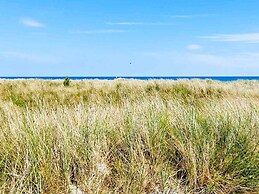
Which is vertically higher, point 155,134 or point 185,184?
point 155,134

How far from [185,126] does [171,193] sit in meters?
1.11

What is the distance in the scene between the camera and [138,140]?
348 cm

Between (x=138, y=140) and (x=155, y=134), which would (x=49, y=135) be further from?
(x=155, y=134)

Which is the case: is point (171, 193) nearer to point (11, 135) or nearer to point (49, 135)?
point (49, 135)

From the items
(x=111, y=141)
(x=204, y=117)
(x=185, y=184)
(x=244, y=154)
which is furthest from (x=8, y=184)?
(x=204, y=117)

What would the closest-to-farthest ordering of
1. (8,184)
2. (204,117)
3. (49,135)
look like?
(8,184), (49,135), (204,117)

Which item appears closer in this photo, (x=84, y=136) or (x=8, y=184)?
(x=8, y=184)

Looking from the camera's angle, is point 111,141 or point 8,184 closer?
point 8,184

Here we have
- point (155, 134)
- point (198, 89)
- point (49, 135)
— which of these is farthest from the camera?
point (198, 89)

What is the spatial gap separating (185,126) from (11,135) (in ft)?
6.48

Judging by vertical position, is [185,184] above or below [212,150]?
below

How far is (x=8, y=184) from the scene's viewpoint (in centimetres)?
276

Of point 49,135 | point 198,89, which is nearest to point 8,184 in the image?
point 49,135

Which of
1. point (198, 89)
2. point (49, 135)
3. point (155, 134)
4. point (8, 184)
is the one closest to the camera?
point (8, 184)
